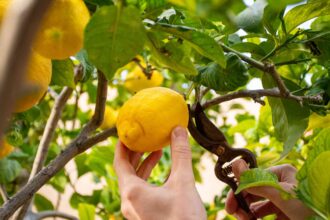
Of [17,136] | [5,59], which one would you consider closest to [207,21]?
[17,136]

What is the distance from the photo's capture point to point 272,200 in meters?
0.68

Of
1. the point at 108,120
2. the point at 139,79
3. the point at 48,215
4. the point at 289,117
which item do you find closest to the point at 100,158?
the point at 108,120

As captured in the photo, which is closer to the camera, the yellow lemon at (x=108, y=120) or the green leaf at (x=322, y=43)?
the green leaf at (x=322, y=43)

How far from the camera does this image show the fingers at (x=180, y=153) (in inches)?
23.9

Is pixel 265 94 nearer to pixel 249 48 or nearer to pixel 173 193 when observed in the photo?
pixel 249 48

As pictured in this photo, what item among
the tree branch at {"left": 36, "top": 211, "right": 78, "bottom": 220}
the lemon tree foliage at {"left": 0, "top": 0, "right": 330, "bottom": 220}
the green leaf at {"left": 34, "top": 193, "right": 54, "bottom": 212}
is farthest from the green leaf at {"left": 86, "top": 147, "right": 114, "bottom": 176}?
the lemon tree foliage at {"left": 0, "top": 0, "right": 330, "bottom": 220}

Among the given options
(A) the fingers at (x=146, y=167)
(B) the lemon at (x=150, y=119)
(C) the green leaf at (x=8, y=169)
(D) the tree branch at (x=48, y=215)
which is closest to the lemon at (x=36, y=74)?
(B) the lemon at (x=150, y=119)

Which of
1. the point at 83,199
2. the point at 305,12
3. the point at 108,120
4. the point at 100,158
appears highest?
the point at 305,12

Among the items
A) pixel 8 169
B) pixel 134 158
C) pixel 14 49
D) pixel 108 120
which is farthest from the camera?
pixel 108 120

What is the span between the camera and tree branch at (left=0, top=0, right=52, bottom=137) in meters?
0.14

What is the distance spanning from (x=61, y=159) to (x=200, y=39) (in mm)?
325

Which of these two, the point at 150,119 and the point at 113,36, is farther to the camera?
the point at 150,119

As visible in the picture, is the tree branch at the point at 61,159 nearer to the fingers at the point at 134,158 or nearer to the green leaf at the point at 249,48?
the fingers at the point at 134,158

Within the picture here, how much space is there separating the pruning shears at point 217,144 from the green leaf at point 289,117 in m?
0.07
